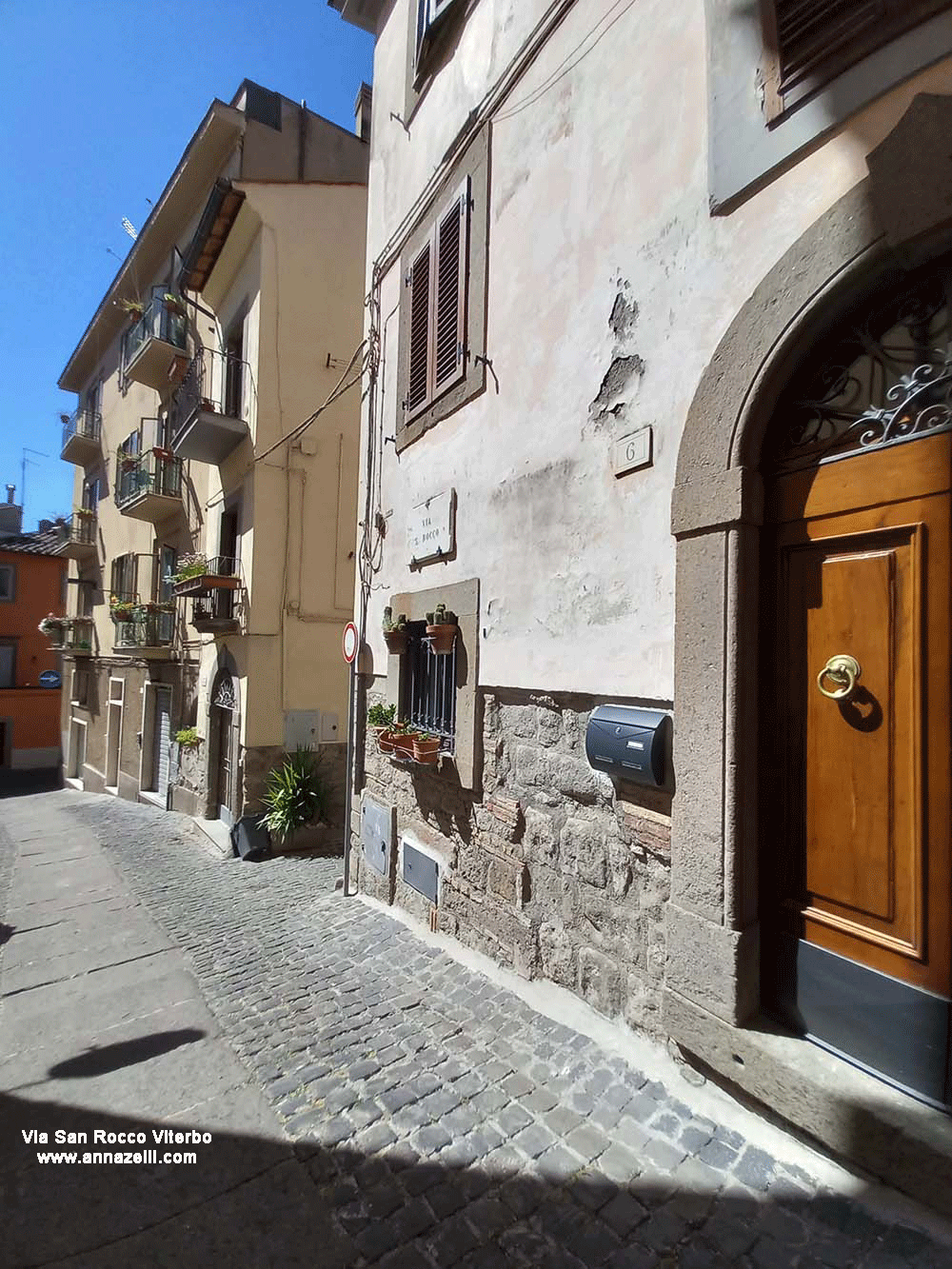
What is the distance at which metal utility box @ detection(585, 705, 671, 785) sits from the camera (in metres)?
2.97

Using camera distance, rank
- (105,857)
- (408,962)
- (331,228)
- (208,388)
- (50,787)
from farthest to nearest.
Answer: (50,787) → (208,388) → (331,228) → (105,857) → (408,962)

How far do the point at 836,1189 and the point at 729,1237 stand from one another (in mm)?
429

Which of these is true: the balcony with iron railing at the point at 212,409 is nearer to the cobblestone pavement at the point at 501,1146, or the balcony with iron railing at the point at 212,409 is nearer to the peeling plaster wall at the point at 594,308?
the peeling plaster wall at the point at 594,308

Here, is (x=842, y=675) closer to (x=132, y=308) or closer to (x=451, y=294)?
(x=451, y=294)

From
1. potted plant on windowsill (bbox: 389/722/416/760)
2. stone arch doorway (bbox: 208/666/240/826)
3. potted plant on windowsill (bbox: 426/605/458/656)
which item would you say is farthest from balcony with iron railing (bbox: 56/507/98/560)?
potted plant on windowsill (bbox: 426/605/458/656)

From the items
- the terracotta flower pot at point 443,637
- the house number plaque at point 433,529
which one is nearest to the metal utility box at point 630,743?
the terracotta flower pot at point 443,637

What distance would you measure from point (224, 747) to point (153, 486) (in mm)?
5957

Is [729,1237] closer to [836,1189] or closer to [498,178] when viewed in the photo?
[836,1189]

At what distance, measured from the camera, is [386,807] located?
589 cm

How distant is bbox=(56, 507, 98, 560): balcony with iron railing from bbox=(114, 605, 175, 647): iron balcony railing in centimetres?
797

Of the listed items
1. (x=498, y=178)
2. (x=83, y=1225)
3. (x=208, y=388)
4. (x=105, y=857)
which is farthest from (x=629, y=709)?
(x=208, y=388)

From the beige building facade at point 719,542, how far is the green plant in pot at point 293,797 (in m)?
5.12

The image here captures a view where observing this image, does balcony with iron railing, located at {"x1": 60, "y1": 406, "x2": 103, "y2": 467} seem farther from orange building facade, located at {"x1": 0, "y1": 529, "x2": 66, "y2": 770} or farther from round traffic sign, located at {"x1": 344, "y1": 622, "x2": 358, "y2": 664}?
round traffic sign, located at {"x1": 344, "y1": 622, "x2": 358, "y2": 664}

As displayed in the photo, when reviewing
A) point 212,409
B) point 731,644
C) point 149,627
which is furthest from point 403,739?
point 149,627
